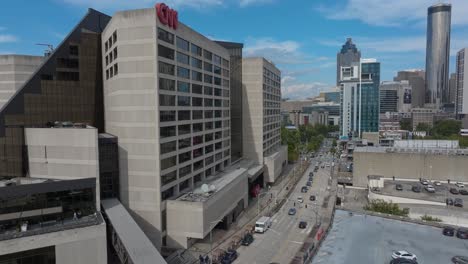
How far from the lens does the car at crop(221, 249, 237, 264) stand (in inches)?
1956

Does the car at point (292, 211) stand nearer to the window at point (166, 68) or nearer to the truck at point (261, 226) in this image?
the truck at point (261, 226)

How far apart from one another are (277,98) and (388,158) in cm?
4387

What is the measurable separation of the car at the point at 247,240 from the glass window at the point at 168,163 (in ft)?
58.6

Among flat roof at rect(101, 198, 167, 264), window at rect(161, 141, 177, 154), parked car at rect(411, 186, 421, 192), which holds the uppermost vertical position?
window at rect(161, 141, 177, 154)

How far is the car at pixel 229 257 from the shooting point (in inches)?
1956

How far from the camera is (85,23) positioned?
5984 centimetres

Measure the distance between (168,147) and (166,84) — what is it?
993 cm

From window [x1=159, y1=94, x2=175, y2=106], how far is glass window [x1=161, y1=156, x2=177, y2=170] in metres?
8.69

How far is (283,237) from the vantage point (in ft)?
201

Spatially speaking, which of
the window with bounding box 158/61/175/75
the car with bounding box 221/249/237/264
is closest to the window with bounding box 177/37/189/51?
the window with bounding box 158/61/175/75

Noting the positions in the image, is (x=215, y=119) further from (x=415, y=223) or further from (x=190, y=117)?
(x=415, y=223)

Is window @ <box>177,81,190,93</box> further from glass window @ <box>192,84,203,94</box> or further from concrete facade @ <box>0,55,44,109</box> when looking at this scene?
concrete facade @ <box>0,55,44,109</box>

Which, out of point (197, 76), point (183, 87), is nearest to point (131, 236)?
point (183, 87)

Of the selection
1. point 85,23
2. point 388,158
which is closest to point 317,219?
point 388,158
